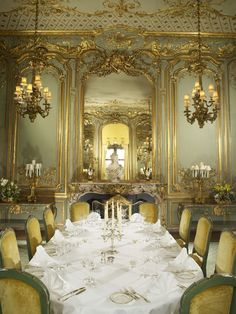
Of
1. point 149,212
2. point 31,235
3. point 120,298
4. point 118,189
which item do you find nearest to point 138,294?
point 120,298

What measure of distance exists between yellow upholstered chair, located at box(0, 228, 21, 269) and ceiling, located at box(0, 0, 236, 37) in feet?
15.6

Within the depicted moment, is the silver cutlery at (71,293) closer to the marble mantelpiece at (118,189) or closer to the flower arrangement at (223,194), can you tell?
the marble mantelpiece at (118,189)

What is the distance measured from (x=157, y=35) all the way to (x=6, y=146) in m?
4.05

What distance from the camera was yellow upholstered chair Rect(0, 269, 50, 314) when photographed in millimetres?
1522

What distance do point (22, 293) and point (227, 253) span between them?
1.57 m

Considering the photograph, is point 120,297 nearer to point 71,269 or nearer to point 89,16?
point 71,269

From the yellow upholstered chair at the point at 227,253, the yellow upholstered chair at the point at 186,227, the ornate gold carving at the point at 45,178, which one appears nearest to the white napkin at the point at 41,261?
the yellow upholstered chair at the point at 227,253

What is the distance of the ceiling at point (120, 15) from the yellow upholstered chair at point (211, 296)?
17.7 feet

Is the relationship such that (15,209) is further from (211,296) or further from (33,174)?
(211,296)

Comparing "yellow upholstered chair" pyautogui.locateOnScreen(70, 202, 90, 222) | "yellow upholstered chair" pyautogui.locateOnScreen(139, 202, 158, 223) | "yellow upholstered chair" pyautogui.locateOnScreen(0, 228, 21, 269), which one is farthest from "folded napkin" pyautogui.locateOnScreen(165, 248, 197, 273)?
"yellow upholstered chair" pyautogui.locateOnScreen(70, 202, 90, 222)

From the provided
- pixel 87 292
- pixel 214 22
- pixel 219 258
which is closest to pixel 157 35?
pixel 214 22

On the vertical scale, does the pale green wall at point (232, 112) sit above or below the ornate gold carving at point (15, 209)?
above

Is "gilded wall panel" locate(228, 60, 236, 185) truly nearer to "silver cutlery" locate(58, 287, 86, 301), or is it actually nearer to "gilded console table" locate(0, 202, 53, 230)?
"gilded console table" locate(0, 202, 53, 230)

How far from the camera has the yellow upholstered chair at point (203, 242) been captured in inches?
121
